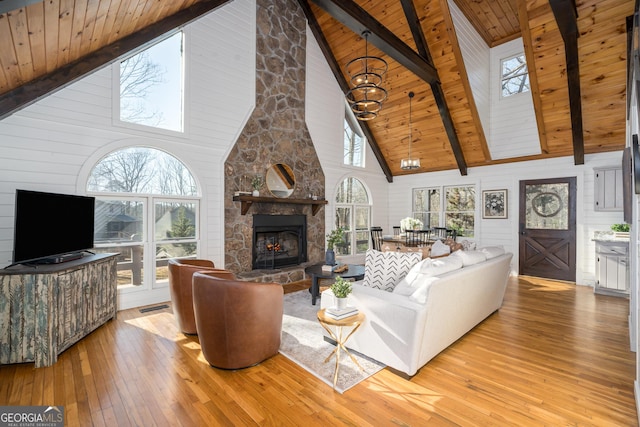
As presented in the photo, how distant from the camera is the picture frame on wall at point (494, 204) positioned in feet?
23.2

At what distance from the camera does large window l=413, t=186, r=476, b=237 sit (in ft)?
25.6

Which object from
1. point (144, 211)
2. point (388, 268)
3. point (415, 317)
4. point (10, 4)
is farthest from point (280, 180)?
point (10, 4)

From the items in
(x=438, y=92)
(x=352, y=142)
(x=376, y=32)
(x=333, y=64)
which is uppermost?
(x=333, y=64)

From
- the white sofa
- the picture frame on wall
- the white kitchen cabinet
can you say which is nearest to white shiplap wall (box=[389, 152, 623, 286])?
the picture frame on wall

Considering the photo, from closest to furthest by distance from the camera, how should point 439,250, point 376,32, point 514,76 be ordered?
point 439,250
point 376,32
point 514,76

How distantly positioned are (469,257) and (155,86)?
5252mm

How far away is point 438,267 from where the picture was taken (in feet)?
9.32

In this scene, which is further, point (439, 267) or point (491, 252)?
point (491, 252)

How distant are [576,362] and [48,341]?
16.6 feet

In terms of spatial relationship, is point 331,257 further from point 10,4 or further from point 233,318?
point 10,4

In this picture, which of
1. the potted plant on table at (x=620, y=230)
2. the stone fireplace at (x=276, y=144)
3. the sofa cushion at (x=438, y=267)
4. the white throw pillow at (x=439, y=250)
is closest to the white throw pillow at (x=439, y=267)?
the sofa cushion at (x=438, y=267)

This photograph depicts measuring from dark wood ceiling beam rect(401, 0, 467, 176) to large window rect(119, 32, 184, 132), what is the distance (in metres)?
4.15

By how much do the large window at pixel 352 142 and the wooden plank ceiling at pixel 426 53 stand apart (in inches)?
11.7

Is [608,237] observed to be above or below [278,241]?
above
